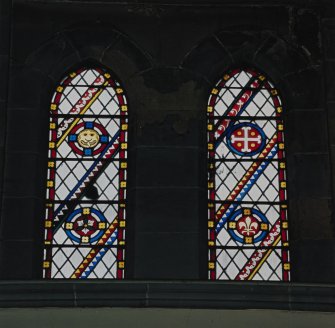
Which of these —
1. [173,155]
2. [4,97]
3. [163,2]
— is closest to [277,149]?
[173,155]

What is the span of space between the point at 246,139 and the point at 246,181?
514 millimetres

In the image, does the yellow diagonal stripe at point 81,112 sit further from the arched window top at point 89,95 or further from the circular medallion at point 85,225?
the circular medallion at point 85,225

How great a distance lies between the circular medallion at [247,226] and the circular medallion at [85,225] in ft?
4.52

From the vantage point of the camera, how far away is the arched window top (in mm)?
12031

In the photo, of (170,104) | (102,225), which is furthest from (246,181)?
(102,225)

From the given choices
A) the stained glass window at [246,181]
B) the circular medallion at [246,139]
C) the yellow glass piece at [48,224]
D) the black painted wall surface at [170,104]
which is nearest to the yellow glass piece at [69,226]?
the yellow glass piece at [48,224]

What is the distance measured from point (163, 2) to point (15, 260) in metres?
3.42

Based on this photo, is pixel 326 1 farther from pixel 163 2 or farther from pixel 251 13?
pixel 163 2

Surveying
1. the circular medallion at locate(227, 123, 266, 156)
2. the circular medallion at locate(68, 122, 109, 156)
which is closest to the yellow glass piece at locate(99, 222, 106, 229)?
the circular medallion at locate(68, 122, 109, 156)

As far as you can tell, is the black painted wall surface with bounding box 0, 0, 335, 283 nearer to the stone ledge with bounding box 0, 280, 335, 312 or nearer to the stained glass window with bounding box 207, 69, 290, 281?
the stained glass window with bounding box 207, 69, 290, 281

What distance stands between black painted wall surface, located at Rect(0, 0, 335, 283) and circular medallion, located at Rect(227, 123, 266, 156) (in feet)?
1.04

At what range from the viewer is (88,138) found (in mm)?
11891

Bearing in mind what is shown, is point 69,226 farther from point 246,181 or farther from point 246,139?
point 246,139

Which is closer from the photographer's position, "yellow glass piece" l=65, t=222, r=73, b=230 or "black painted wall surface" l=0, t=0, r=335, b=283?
"black painted wall surface" l=0, t=0, r=335, b=283
